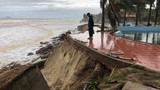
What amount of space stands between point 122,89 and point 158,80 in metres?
1.40

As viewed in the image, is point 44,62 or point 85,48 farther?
point 44,62

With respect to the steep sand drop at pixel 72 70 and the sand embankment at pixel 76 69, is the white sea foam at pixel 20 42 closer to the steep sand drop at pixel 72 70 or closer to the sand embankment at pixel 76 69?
the steep sand drop at pixel 72 70

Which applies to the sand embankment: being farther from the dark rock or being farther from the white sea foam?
the white sea foam

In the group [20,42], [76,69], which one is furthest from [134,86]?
[20,42]

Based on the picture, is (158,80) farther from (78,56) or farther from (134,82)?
(78,56)

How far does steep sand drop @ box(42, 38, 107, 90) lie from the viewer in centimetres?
1143

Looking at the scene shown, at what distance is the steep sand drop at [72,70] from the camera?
11430 mm

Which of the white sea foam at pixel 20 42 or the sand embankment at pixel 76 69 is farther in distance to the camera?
the white sea foam at pixel 20 42

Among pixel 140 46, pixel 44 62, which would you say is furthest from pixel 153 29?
pixel 140 46

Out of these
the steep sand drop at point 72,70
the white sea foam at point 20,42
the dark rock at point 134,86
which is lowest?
the white sea foam at point 20,42

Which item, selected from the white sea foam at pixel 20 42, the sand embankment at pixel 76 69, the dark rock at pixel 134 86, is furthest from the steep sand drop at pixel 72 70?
the white sea foam at pixel 20 42

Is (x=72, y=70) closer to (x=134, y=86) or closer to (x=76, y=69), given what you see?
(x=76, y=69)

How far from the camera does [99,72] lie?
10.9m

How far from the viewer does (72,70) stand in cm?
1355
